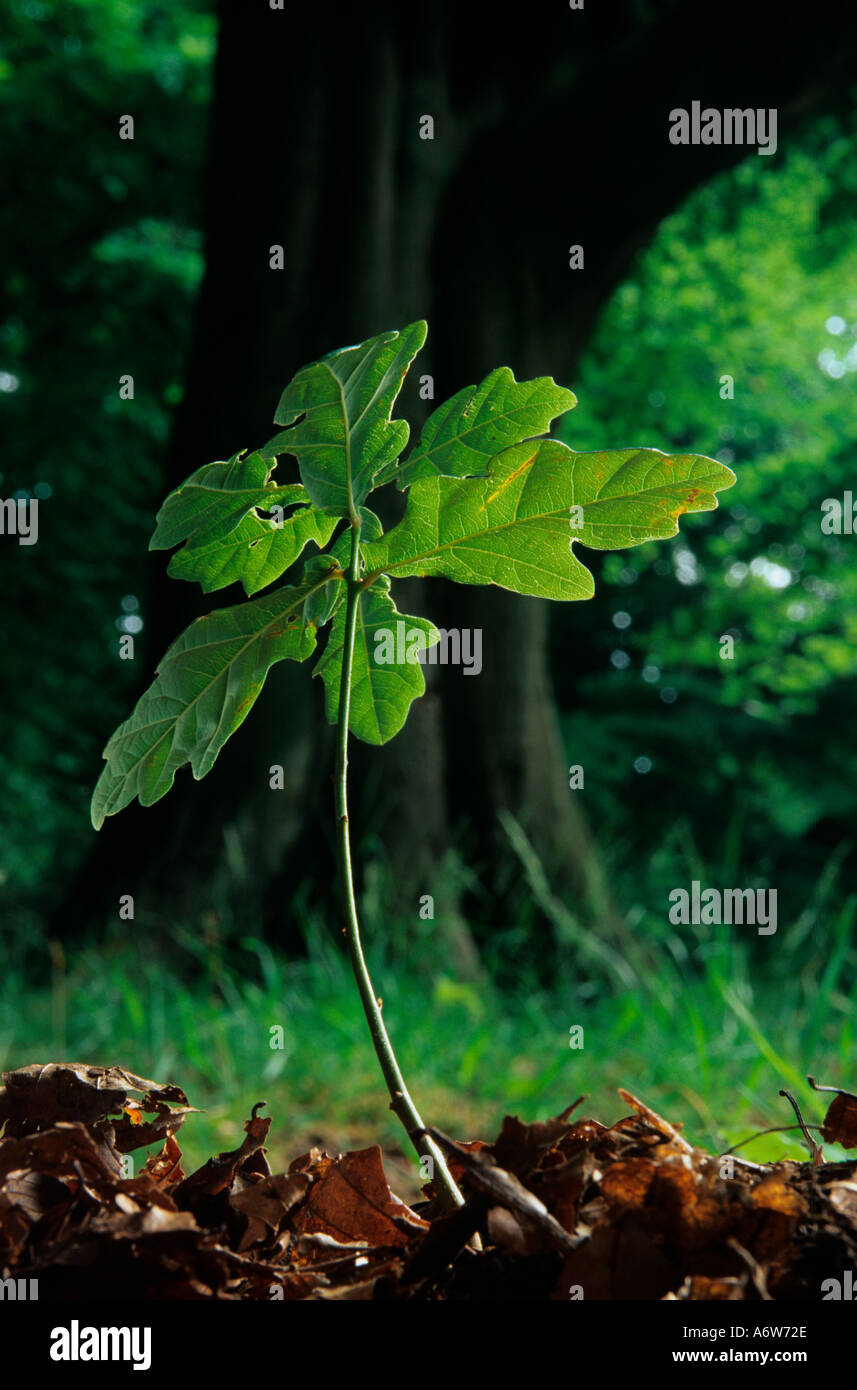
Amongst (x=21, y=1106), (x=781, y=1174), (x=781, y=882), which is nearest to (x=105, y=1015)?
(x=21, y=1106)

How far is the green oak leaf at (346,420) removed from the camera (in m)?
0.58

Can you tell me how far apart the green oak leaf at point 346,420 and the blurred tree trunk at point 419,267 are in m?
3.57

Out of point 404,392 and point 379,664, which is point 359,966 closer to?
point 379,664

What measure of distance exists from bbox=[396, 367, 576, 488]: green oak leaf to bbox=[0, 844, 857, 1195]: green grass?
1.75m

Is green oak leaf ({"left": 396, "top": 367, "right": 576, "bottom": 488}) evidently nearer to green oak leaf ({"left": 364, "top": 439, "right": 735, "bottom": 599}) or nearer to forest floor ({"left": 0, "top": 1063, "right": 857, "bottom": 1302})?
green oak leaf ({"left": 364, "top": 439, "right": 735, "bottom": 599})

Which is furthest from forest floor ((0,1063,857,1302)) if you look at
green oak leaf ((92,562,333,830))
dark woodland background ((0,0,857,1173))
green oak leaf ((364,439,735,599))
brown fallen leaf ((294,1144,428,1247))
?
Result: dark woodland background ((0,0,857,1173))

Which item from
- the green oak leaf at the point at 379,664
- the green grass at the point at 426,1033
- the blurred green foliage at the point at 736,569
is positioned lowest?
the green grass at the point at 426,1033

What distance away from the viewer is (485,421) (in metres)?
0.58

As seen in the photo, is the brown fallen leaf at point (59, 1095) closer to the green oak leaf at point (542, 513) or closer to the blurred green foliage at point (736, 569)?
the green oak leaf at point (542, 513)

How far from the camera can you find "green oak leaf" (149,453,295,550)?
58 centimetres

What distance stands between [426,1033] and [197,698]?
2753 millimetres

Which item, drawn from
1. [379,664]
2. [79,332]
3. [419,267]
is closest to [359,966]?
[379,664]

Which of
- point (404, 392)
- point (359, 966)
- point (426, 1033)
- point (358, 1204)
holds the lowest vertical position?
point (426, 1033)

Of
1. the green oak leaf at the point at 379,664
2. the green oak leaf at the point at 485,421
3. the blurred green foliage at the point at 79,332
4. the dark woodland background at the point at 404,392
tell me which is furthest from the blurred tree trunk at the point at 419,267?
the blurred green foliage at the point at 79,332
